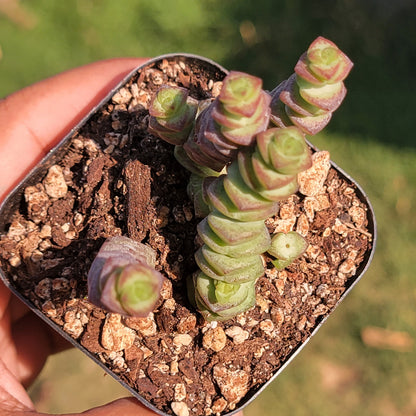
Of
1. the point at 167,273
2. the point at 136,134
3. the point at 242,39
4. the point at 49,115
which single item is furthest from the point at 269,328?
the point at 242,39

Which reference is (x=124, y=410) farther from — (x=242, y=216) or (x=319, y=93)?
(x=319, y=93)

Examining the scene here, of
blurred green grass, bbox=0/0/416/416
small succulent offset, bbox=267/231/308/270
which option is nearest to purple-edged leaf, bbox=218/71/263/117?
small succulent offset, bbox=267/231/308/270

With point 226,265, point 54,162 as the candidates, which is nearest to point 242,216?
point 226,265

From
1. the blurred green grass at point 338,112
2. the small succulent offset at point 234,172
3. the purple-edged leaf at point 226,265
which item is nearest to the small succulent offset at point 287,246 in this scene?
the small succulent offset at point 234,172

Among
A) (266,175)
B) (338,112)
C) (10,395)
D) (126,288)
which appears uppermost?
(338,112)

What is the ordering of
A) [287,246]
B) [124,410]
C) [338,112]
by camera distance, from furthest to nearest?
[338,112] → [124,410] → [287,246]

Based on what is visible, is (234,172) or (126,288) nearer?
(126,288)

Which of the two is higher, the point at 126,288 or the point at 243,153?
the point at 243,153

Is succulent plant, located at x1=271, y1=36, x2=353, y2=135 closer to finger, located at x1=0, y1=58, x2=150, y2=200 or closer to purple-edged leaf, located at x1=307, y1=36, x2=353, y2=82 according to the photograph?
purple-edged leaf, located at x1=307, y1=36, x2=353, y2=82
